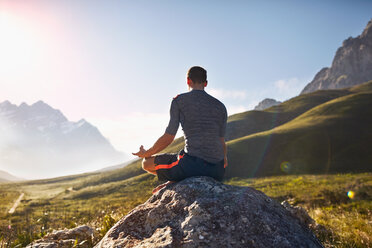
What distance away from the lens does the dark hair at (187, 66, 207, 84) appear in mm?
5289

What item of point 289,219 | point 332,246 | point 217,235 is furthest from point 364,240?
point 217,235

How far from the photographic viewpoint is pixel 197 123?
4910 millimetres

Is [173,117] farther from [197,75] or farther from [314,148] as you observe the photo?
[314,148]

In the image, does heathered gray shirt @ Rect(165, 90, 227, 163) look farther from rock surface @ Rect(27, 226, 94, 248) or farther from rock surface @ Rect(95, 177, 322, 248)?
rock surface @ Rect(27, 226, 94, 248)

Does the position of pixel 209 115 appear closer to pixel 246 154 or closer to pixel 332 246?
pixel 332 246

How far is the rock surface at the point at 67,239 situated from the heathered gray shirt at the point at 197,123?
3942 millimetres

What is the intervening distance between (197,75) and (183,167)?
7.62 feet

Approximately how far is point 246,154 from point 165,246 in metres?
55.7

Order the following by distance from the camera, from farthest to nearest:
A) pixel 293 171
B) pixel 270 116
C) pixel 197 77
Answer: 1. pixel 270 116
2. pixel 293 171
3. pixel 197 77

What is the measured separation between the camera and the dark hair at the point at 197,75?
5289 millimetres

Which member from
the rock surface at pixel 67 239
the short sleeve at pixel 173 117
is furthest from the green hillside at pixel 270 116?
the short sleeve at pixel 173 117

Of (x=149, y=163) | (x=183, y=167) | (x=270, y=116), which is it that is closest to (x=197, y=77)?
(x=183, y=167)

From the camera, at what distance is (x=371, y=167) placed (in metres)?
39.4

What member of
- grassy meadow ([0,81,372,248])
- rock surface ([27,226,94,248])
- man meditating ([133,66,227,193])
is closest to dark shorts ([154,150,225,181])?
man meditating ([133,66,227,193])
